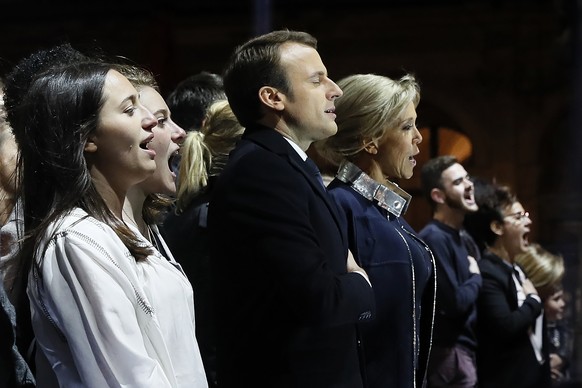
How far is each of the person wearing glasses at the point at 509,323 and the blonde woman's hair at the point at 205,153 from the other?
2.38 meters

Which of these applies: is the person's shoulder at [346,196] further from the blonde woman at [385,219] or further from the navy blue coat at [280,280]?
the navy blue coat at [280,280]

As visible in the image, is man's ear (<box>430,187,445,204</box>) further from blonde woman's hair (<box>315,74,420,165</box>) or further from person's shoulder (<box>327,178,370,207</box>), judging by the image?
person's shoulder (<box>327,178,370,207</box>)

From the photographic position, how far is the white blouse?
247 centimetres

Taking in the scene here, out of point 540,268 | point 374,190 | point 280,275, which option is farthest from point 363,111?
point 540,268

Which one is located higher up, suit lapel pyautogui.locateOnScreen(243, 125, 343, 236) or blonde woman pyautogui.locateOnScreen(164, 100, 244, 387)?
suit lapel pyautogui.locateOnScreen(243, 125, 343, 236)

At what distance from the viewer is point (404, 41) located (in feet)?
A: 51.5

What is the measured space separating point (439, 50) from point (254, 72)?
40.8 ft

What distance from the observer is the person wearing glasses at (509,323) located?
6.08m

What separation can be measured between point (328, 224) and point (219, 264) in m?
0.28

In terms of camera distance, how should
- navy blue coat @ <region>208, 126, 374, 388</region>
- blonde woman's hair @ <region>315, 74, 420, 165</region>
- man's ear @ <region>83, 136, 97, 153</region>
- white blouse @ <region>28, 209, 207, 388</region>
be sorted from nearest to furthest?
white blouse @ <region>28, 209, 207, 388</region> → man's ear @ <region>83, 136, 97, 153</region> → navy blue coat @ <region>208, 126, 374, 388</region> → blonde woman's hair @ <region>315, 74, 420, 165</region>

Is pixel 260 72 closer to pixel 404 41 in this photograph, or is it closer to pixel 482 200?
pixel 482 200

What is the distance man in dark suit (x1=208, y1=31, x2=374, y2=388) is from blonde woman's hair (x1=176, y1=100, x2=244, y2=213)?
2.68 feet

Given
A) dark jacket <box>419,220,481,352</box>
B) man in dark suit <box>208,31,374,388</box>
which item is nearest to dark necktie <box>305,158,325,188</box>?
man in dark suit <box>208,31,374,388</box>

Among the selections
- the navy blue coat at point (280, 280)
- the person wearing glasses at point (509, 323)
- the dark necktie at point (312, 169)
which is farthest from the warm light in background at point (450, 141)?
the navy blue coat at point (280, 280)
